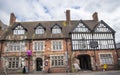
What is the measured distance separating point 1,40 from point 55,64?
33.9 feet

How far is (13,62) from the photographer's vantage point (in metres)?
24.1

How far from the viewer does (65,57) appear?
24.3 meters

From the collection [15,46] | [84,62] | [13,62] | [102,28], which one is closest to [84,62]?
[84,62]

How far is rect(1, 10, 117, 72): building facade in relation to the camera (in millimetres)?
24062

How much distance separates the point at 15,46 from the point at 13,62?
110 inches

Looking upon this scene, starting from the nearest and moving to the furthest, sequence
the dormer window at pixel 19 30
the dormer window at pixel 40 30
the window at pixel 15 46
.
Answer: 1. the window at pixel 15 46
2. the dormer window at pixel 19 30
3. the dormer window at pixel 40 30

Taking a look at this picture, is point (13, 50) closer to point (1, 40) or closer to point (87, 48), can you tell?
point (1, 40)

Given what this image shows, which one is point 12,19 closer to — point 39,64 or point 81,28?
point 39,64

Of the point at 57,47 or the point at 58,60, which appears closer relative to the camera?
the point at 58,60

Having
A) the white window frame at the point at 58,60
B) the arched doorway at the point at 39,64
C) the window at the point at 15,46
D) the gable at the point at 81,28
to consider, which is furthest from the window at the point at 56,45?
the window at the point at 15,46

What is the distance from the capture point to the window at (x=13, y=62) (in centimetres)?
2389

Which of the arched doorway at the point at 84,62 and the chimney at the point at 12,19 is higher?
the chimney at the point at 12,19

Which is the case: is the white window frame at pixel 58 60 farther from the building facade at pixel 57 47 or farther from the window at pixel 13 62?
the window at pixel 13 62

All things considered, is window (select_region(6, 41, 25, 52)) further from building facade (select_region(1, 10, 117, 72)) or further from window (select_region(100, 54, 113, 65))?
window (select_region(100, 54, 113, 65))
